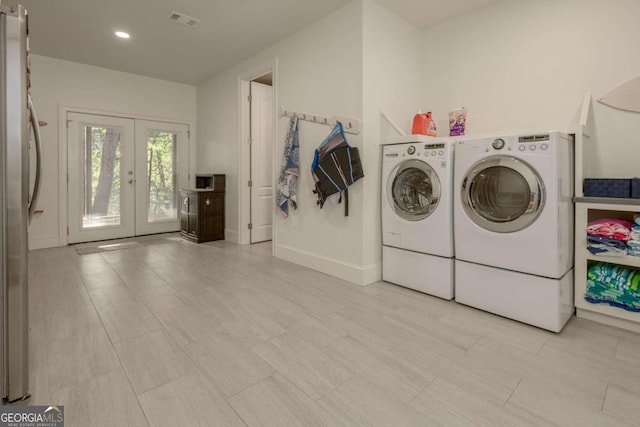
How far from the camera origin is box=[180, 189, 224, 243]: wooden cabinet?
4582mm

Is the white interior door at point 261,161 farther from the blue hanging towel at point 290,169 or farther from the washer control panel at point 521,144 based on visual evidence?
the washer control panel at point 521,144

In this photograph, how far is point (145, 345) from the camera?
5.79 ft

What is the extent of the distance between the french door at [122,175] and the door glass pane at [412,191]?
157 inches

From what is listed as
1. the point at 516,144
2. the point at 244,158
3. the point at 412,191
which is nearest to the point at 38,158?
the point at 412,191

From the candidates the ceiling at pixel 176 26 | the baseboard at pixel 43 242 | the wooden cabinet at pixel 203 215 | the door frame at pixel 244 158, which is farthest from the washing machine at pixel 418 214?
the baseboard at pixel 43 242

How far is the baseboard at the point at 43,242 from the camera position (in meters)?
4.15

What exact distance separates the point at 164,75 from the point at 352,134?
3607 mm

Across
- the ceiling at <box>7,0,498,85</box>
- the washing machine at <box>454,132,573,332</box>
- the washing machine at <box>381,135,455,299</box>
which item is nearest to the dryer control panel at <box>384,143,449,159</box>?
the washing machine at <box>381,135,455,299</box>

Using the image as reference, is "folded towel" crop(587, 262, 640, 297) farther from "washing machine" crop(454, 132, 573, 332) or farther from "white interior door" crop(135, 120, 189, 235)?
"white interior door" crop(135, 120, 189, 235)

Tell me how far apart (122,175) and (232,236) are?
191 centimetres

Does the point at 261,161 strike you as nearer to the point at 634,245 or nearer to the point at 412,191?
the point at 412,191

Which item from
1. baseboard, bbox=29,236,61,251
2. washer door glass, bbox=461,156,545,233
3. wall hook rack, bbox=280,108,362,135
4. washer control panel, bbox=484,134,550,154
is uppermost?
wall hook rack, bbox=280,108,362,135

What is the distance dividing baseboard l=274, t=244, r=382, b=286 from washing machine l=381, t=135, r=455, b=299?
0.40 feet

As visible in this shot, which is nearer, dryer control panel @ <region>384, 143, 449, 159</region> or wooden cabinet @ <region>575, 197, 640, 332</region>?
wooden cabinet @ <region>575, 197, 640, 332</region>
